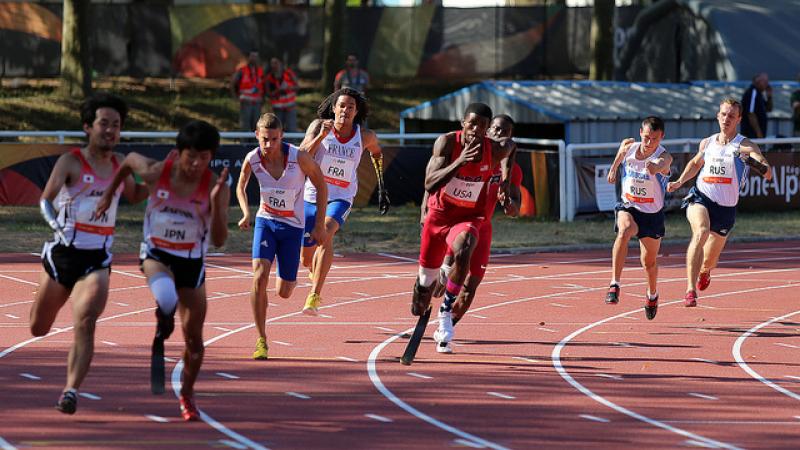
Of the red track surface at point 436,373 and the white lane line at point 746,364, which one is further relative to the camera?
the white lane line at point 746,364

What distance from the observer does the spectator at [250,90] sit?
2920 cm

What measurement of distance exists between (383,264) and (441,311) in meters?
6.67

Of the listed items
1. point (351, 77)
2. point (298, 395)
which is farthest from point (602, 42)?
point (298, 395)

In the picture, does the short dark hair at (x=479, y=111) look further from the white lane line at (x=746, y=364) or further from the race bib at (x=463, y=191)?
the white lane line at (x=746, y=364)

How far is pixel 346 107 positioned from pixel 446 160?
202 cm

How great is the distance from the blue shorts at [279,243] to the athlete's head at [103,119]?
100 inches

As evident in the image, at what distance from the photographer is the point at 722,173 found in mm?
15250

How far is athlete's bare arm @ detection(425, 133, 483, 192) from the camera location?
11461mm

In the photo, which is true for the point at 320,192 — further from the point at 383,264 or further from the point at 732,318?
the point at 383,264

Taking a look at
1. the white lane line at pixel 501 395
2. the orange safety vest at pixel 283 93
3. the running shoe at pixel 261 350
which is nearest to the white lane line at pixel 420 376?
the white lane line at pixel 501 395

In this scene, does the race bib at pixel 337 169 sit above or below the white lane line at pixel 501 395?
above

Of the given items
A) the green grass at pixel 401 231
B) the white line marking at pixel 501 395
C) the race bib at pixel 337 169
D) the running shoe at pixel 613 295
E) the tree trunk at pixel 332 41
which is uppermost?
the tree trunk at pixel 332 41

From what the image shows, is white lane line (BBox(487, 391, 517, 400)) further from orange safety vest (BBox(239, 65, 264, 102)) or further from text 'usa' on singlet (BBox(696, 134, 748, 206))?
orange safety vest (BBox(239, 65, 264, 102))

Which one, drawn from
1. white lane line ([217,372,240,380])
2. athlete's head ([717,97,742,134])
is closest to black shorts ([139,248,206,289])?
white lane line ([217,372,240,380])
